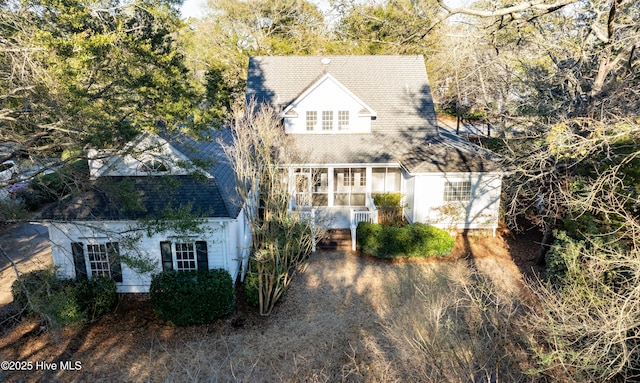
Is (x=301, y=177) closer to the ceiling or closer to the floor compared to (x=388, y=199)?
closer to the ceiling

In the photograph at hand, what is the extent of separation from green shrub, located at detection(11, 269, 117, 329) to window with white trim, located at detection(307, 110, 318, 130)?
12.3 meters

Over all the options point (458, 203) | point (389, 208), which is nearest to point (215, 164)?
point (389, 208)

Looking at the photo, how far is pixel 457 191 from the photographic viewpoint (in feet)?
59.6

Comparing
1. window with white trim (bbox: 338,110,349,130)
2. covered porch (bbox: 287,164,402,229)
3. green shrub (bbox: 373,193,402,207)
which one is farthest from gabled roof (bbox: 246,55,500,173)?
green shrub (bbox: 373,193,402,207)

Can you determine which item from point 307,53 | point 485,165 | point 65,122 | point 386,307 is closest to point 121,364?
point 65,122

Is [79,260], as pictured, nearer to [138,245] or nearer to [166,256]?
[138,245]

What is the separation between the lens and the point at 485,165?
1800 centimetres

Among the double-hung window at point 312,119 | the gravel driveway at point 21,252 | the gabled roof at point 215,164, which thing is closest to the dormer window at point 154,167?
the gabled roof at point 215,164

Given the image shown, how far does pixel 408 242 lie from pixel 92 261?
1206 cm

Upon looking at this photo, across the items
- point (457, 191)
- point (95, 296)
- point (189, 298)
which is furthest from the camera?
point (457, 191)

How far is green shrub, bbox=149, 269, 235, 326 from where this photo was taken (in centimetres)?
1202

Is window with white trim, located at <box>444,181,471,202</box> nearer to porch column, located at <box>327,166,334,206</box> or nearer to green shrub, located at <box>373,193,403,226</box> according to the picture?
green shrub, located at <box>373,193,403,226</box>

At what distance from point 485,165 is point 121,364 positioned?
1630cm

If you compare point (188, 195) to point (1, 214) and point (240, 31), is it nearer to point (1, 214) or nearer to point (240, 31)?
point (1, 214)
